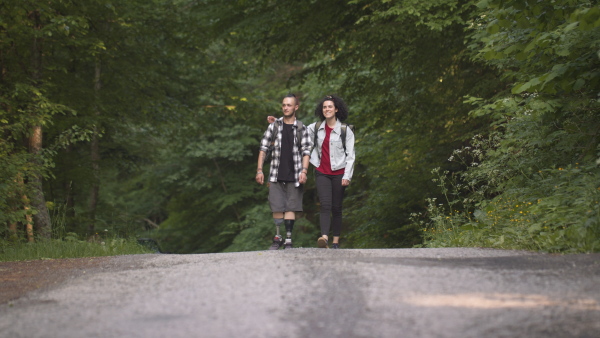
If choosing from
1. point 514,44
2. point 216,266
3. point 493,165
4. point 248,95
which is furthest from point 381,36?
point 248,95

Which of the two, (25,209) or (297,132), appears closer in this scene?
(297,132)

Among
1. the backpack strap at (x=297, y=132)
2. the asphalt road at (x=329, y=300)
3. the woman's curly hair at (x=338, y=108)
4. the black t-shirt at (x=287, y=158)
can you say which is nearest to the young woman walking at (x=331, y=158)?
the woman's curly hair at (x=338, y=108)

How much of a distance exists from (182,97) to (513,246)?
14974 millimetres

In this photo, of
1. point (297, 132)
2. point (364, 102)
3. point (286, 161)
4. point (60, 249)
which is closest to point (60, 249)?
point (60, 249)

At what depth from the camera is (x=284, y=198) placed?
9.43 metres

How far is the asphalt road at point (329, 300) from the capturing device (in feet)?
12.6

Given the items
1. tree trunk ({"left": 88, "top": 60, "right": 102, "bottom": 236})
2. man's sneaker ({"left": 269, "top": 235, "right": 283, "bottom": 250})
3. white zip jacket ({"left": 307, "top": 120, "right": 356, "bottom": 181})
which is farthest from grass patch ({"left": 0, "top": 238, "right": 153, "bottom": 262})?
tree trunk ({"left": 88, "top": 60, "right": 102, "bottom": 236})

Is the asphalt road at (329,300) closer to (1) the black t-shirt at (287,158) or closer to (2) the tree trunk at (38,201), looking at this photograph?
(1) the black t-shirt at (287,158)

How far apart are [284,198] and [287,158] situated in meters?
0.53

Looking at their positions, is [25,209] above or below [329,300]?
above

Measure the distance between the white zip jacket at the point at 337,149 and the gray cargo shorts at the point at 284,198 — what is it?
454 mm

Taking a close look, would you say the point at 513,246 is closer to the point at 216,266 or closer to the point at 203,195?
the point at 216,266

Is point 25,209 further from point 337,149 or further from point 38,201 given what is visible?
point 337,149

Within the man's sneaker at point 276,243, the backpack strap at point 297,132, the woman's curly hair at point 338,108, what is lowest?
the man's sneaker at point 276,243
